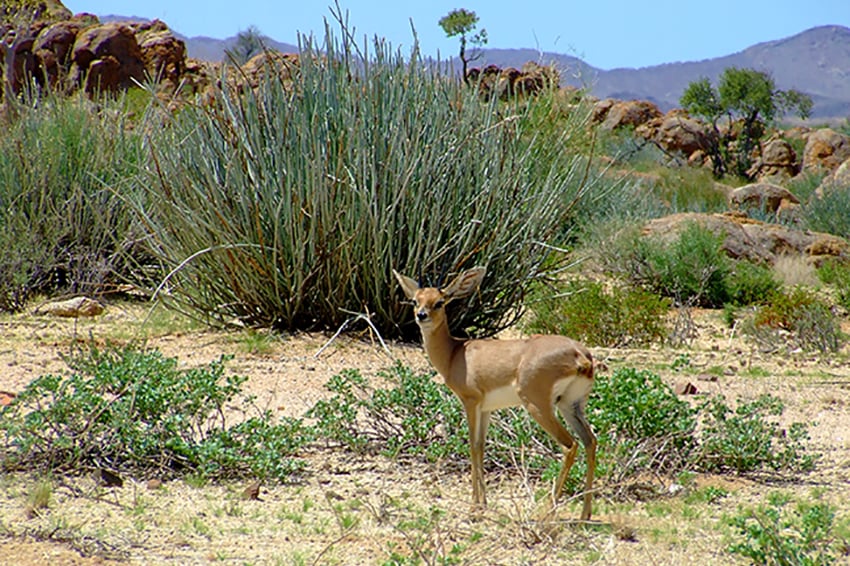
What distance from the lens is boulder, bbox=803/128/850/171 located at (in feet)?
131

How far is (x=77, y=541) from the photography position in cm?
470

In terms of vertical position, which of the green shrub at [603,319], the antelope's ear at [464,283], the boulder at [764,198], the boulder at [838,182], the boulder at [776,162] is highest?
the antelope's ear at [464,283]

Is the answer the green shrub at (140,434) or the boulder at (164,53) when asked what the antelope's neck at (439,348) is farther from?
the boulder at (164,53)

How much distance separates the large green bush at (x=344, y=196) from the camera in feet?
30.5

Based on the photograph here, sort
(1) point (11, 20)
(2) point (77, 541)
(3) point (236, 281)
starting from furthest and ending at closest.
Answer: (1) point (11, 20)
(3) point (236, 281)
(2) point (77, 541)

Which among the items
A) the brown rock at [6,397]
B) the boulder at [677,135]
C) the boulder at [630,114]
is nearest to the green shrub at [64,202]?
the brown rock at [6,397]

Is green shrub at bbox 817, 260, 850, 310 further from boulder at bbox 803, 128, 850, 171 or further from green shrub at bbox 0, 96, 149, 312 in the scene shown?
boulder at bbox 803, 128, 850, 171

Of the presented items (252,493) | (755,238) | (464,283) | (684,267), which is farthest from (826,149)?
(252,493)

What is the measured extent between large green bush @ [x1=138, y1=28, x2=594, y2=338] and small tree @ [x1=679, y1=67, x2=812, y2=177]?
3473 centimetres

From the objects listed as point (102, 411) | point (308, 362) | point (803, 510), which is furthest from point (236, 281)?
point (803, 510)

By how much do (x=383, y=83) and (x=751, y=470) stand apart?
513cm

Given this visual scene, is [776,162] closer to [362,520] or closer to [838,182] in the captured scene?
[838,182]

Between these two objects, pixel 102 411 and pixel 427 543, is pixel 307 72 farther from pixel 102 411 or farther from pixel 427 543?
pixel 427 543

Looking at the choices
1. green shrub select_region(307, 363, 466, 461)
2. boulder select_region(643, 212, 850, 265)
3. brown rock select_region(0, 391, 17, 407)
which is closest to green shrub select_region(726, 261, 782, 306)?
boulder select_region(643, 212, 850, 265)
